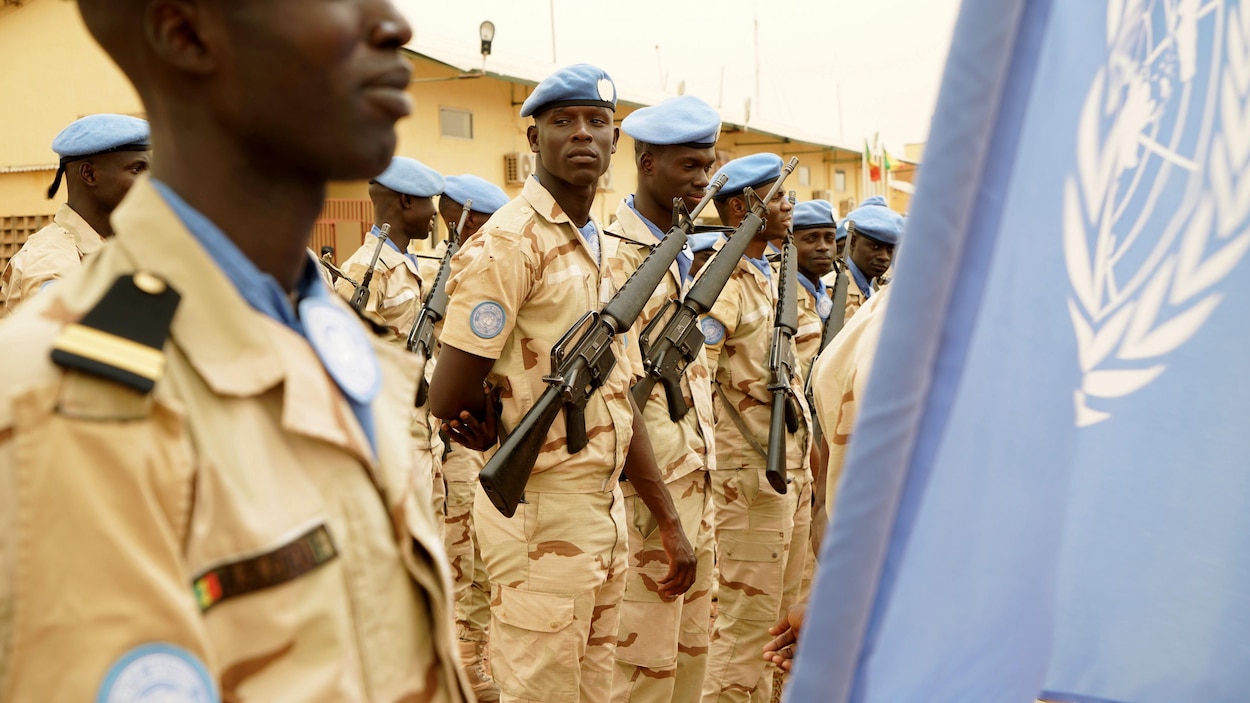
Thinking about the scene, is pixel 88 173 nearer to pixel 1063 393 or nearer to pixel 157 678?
pixel 157 678

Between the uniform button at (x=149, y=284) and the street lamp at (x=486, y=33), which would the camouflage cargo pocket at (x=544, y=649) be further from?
the street lamp at (x=486, y=33)

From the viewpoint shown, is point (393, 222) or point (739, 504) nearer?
point (739, 504)

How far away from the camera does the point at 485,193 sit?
7230mm

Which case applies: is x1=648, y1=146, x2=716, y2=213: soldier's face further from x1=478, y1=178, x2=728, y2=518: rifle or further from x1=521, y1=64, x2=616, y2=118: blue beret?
x1=478, y1=178, x2=728, y2=518: rifle

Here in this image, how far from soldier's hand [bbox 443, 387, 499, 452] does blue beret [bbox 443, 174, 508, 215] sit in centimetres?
391

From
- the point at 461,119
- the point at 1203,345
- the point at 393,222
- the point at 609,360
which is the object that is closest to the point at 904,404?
the point at 1203,345

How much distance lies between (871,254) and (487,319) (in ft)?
14.7

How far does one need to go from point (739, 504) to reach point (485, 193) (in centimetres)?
344

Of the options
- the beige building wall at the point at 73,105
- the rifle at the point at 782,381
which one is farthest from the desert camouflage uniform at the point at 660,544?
the beige building wall at the point at 73,105

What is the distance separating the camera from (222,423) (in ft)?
3.31

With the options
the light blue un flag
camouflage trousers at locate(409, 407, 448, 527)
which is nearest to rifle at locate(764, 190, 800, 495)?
camouflage trousers at locate(409, 407, 448, 527)

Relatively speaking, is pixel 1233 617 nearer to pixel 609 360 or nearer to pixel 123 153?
pixel 609 360

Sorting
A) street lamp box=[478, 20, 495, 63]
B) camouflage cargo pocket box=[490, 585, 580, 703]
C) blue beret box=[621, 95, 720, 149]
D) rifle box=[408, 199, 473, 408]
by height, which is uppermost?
street lamp box=[478, 20, 495, 63]

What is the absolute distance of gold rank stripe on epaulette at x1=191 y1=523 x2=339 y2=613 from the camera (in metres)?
0.97
